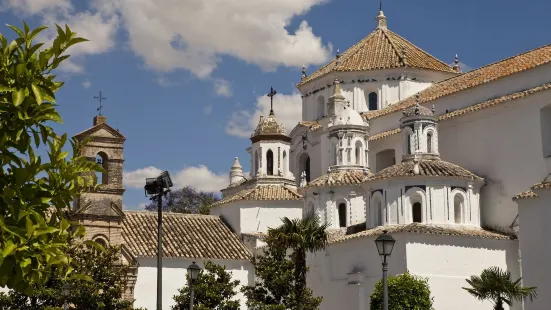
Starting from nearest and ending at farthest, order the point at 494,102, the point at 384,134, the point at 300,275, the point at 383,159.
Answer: the point at 300,275 < the point at 494,102 < the point at 384,134 < the point at 383,159

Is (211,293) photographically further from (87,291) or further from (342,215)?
(342,215)

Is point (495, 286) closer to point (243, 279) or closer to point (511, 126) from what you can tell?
point (511, 126)

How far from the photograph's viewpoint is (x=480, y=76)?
37.8 metres

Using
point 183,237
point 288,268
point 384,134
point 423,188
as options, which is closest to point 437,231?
point 423,188

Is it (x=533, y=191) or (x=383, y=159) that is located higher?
(x=383, y=159)

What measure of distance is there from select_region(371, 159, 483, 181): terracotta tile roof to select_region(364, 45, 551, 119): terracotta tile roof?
167 inches

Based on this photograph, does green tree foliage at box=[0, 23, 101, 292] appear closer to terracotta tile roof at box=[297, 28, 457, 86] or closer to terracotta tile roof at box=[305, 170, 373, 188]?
terracotta tile roof at box=[305, 170, 373, 188]

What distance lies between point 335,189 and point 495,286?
472 inches

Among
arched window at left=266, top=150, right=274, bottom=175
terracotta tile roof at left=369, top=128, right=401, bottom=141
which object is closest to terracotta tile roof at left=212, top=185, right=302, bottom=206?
arched window at left=266, top=150, right=274, bottom=175

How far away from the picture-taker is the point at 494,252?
33.0m

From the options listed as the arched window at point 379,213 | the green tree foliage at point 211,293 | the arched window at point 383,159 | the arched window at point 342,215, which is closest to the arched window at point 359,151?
the arched window at point 342,215

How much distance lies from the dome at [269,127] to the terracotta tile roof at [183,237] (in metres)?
5.26

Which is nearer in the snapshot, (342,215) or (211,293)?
(211,293)

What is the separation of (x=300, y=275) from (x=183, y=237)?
10931 millimetres
